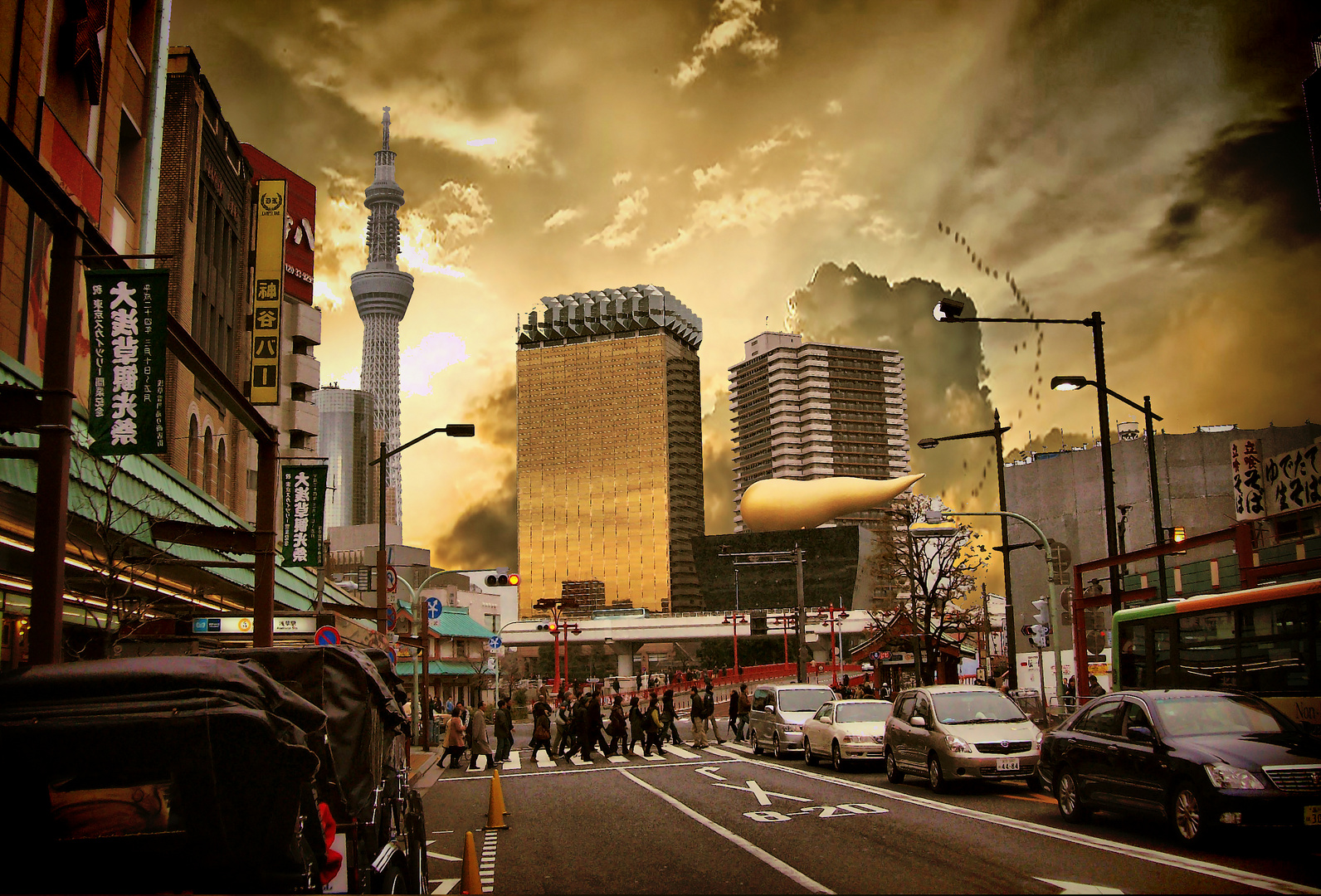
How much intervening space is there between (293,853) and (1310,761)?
1004cm

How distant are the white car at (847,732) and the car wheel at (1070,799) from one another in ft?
26.8

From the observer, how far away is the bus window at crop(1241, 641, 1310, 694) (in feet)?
50.3

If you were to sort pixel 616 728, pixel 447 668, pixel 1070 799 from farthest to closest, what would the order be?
pixel 447 668, pixel 616 728, pixel 1070 799

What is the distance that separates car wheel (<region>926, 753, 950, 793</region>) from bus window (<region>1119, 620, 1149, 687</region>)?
12.8 ft

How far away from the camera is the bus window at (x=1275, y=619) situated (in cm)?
1538

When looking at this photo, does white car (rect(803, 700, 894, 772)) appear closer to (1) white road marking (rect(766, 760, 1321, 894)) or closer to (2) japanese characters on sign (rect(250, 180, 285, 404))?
(1) white road marking (rect(766, 760, 1321, 894))

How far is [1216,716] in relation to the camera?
504 inches

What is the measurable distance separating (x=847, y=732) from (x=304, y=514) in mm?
14365

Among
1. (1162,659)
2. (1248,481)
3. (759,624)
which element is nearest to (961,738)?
(1162,659)

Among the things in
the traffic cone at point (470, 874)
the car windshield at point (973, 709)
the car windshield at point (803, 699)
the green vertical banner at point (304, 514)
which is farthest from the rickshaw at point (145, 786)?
the car windshield at point (803, 699)

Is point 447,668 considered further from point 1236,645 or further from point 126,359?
point 126,359

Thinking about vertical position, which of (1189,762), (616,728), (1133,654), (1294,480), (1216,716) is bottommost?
(616,728)

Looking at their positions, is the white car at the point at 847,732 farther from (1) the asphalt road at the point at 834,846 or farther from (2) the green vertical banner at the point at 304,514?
(2) the green vertical banner at the point at 304,514

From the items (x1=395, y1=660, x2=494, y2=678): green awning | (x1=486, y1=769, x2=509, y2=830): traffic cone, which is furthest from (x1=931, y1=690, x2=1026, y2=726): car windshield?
(x1=395, y1=660, x2=494, y2=678): green awning
